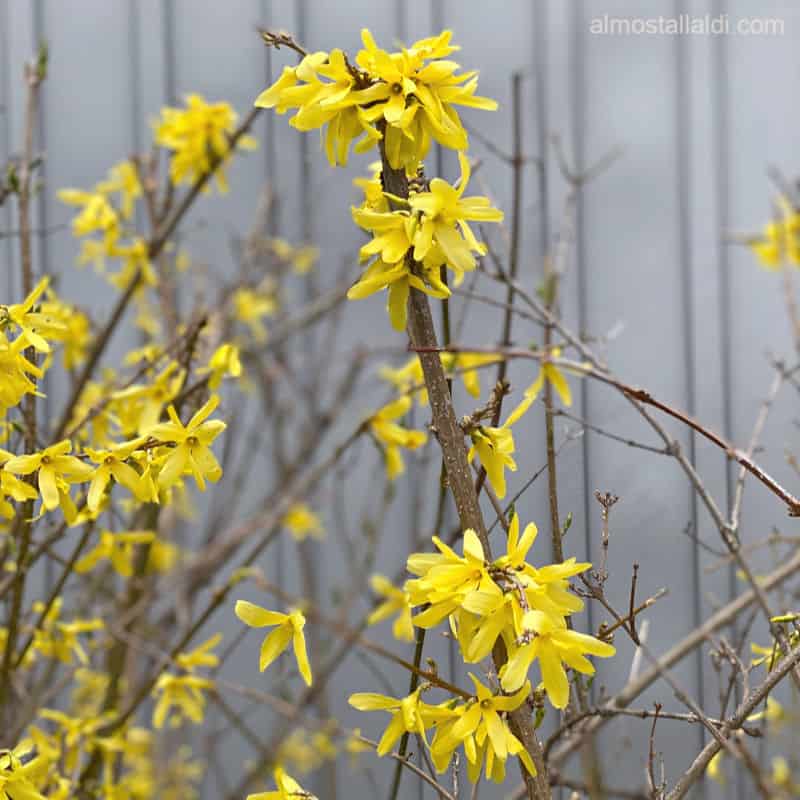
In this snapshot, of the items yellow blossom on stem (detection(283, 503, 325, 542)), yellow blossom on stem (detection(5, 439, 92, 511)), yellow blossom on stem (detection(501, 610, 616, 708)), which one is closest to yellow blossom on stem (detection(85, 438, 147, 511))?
yellow blossom on stem (detection(5, 439, 92, 511))

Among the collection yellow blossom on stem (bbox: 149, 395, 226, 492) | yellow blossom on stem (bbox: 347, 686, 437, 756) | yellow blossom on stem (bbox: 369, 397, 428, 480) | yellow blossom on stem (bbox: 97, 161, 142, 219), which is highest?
yellow blossom on stem (bbox: 97, 161, 142, 219)

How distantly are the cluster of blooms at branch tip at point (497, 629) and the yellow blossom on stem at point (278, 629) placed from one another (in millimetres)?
39

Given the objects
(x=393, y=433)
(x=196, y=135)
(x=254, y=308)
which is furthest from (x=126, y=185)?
(x=393, y=433)

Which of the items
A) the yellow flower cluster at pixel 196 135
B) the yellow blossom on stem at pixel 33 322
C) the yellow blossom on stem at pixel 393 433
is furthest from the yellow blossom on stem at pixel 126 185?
the yellow blossom on stem at pixel 33 322

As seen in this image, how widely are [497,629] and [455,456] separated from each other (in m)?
0.11

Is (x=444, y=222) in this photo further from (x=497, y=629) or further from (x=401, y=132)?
(x=497, y=629)

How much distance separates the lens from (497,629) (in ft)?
1.80

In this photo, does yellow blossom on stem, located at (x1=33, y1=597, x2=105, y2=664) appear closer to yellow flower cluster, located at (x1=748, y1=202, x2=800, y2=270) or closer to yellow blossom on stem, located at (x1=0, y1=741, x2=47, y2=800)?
yellow blossom on stem, located at (x1=0, y1=741, x2=47, y2=800)

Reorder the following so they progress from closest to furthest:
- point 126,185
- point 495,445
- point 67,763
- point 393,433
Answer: point 495,445
point 393,433
point 67,763
point 126,185

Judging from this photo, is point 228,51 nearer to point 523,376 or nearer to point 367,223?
point 523,376

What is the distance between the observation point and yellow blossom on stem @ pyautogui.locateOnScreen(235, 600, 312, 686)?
61 cm

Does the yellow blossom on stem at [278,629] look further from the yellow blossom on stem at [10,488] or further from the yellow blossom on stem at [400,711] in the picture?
the yellow blossom on stem at [10,488]

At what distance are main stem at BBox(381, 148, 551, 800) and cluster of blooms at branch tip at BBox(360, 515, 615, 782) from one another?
0.7 inches

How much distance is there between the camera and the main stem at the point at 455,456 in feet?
1.99
